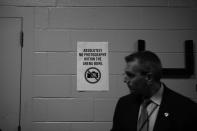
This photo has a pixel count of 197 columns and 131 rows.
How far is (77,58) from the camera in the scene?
2242 millimetres

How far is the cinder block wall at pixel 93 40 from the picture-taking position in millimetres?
2215

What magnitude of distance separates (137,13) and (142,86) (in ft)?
3.09

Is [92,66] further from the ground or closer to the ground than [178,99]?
further from the ground

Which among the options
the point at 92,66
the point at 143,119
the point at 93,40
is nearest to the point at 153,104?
the point at 143,119

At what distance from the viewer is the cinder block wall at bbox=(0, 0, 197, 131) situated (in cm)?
221

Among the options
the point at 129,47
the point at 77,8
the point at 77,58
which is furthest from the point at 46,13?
the point at 129,47

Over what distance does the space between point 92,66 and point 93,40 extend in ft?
0.80

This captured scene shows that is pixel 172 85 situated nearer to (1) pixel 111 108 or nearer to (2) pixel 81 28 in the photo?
(1) pixel 111 108

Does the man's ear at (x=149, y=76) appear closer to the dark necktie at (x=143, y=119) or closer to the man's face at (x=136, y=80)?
the man's face at (x=136, y=80)

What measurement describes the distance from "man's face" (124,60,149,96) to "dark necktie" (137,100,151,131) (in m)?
0.07

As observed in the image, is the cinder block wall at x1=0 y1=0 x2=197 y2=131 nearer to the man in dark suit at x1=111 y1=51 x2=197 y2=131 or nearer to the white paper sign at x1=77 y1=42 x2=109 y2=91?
the white paper sign at x1=77 y1=42 x2=109 y2=91

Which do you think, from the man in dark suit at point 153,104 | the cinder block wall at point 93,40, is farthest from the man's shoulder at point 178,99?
the cinder block wall at point 93,40

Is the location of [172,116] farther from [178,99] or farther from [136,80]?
[136,80]

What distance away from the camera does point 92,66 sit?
7.32 ft
